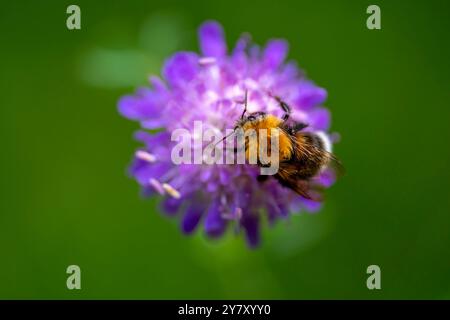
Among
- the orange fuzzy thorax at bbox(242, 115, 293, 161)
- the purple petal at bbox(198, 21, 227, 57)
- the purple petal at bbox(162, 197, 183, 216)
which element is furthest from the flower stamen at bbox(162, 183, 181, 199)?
the purple petal at bbox(198, 21, 227, 57)

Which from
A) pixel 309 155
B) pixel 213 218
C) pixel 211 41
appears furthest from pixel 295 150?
pixel 211 41

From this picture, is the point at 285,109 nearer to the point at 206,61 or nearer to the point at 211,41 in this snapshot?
the point at 206,61

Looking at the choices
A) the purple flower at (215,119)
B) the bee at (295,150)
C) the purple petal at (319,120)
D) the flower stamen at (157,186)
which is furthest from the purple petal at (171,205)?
the purple petal at (319,120)

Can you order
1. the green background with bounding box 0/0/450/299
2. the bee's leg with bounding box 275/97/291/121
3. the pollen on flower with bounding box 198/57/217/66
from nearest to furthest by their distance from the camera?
1. the bee's leg with bounding box 275/97/291/121
2. the pollen on flower with bounding box 198/57/217/66
3. the green background with bounding box 0/0/450/299

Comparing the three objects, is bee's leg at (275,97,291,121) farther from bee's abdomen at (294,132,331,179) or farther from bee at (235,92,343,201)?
bee's abdomen at (294,132,331,179)

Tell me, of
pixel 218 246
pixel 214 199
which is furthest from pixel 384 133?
pixel 214 199

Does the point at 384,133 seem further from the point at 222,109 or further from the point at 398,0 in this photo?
the point at 222,109
